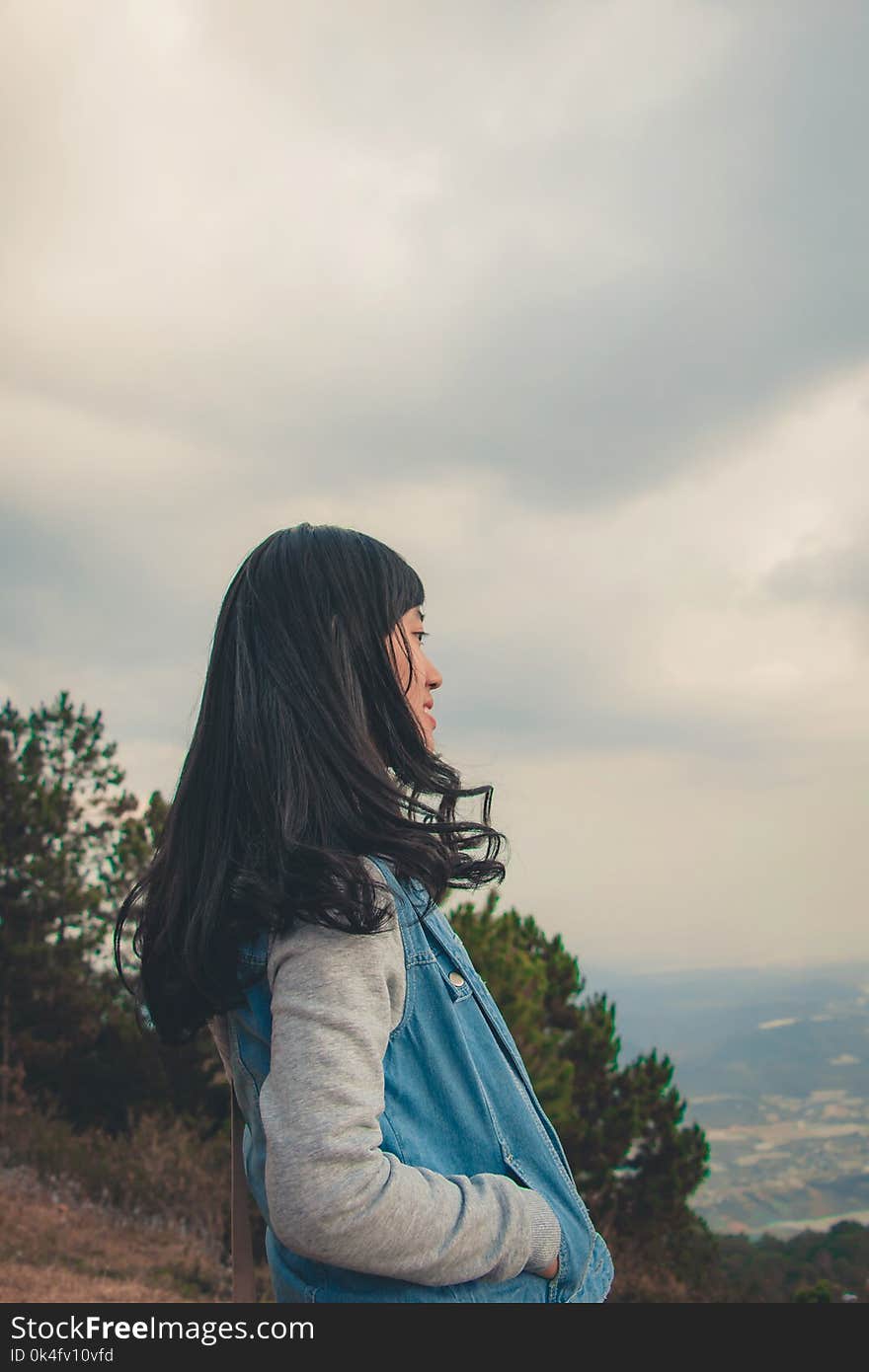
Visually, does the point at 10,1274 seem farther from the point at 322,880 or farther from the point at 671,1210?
the point at 671,1210

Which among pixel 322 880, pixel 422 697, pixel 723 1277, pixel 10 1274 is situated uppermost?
pixel 422 697

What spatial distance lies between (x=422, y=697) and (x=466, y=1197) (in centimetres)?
73

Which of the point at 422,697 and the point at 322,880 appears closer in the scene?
the point at 322,880

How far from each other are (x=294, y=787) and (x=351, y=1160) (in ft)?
1.60

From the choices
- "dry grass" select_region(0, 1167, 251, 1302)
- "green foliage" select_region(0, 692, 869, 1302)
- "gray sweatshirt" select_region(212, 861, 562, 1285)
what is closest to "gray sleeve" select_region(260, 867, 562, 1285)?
"gray sweatshirt" select_region(212, 861, 562, 1285)

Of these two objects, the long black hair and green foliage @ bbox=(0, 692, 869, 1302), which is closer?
the long black hair

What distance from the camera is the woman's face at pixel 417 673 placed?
71.4 inches

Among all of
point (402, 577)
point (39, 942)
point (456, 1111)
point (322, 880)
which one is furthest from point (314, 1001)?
point (39, 942)

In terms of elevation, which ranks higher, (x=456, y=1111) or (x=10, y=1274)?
(x=456, y=1111)

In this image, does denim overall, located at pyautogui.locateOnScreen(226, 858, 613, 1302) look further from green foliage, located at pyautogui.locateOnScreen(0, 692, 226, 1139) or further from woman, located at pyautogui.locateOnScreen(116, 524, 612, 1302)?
green foliage, located at pyautogui.locateOnScreen(0, 692, 226, 1139)

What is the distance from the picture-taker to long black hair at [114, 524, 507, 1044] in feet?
5.17

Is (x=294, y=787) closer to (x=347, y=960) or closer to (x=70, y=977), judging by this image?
(x=347, y=960)

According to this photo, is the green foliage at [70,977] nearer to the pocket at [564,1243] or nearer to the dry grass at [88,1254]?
the dry grass at [88,1254]

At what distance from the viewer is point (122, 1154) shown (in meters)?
15.6
